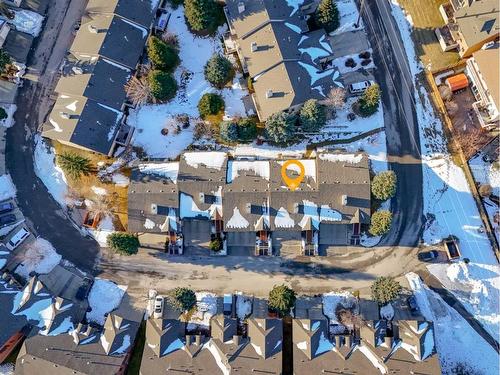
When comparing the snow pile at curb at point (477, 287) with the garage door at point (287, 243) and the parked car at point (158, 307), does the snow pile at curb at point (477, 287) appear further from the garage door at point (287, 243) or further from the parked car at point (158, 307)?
the parked car at point (158, 307)

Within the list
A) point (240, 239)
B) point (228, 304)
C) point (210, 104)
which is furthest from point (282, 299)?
point (210, 104)

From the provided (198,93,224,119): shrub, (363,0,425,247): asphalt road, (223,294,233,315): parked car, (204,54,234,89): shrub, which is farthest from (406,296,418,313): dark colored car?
(204,54,234,89): shrub

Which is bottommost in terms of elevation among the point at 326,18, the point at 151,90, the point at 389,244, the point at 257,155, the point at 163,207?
the point at 389,244

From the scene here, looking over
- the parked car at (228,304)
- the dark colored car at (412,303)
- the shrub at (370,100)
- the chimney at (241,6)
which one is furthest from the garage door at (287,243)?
the chimney at (241,6)

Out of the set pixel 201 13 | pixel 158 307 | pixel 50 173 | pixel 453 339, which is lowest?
pixel 453 339

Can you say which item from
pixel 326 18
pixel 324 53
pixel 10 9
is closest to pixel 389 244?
pixel 324 53

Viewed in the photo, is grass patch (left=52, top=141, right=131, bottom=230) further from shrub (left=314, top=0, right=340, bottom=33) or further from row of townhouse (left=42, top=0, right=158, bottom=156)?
shrub (left=314, top=0, right=340, bottom=33)

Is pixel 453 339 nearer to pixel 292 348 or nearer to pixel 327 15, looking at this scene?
pixel 292 348

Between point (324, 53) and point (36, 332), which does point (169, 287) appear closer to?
point (36, 332)
